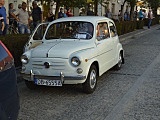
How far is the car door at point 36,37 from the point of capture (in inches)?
272

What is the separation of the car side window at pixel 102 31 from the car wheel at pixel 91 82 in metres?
0.93

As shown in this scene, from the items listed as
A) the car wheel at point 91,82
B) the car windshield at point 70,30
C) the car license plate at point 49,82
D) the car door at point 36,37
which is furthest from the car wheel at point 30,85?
the car windshield at point 70,30

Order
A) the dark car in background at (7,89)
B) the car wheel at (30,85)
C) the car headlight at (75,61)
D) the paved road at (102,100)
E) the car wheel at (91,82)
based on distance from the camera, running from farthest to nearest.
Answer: the car wheel at (30,85) < the car wheel at (91,82) < the car headlight at (75,61) < the paved road at (102,100) < the dark car in background at (7,89)

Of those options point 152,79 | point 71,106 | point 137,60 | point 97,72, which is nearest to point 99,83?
point 97,72

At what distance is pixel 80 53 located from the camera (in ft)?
18.8

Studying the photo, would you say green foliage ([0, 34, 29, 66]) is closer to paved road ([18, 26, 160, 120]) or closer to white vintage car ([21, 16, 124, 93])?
white vintage car ([21, 16, 124, 93])

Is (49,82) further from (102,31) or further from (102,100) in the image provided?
(102,31)

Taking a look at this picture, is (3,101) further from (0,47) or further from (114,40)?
(114,40)

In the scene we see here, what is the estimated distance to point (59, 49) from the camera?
5855 millimetres

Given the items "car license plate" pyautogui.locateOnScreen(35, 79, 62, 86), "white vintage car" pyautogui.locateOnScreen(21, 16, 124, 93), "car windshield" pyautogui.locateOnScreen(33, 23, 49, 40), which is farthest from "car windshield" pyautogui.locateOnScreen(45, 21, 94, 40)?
"car license plate" pyautogui.locateOnScreen(35, 79, 62, 86)

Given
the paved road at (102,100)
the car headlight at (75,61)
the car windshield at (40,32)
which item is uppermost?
the car windshield at (40,32)

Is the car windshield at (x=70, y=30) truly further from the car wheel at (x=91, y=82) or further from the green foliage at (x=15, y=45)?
the green foliage at (x=15, y=45)

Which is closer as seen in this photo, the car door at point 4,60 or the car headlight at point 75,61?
the car door at point 4,60

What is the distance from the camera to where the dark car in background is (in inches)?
121
